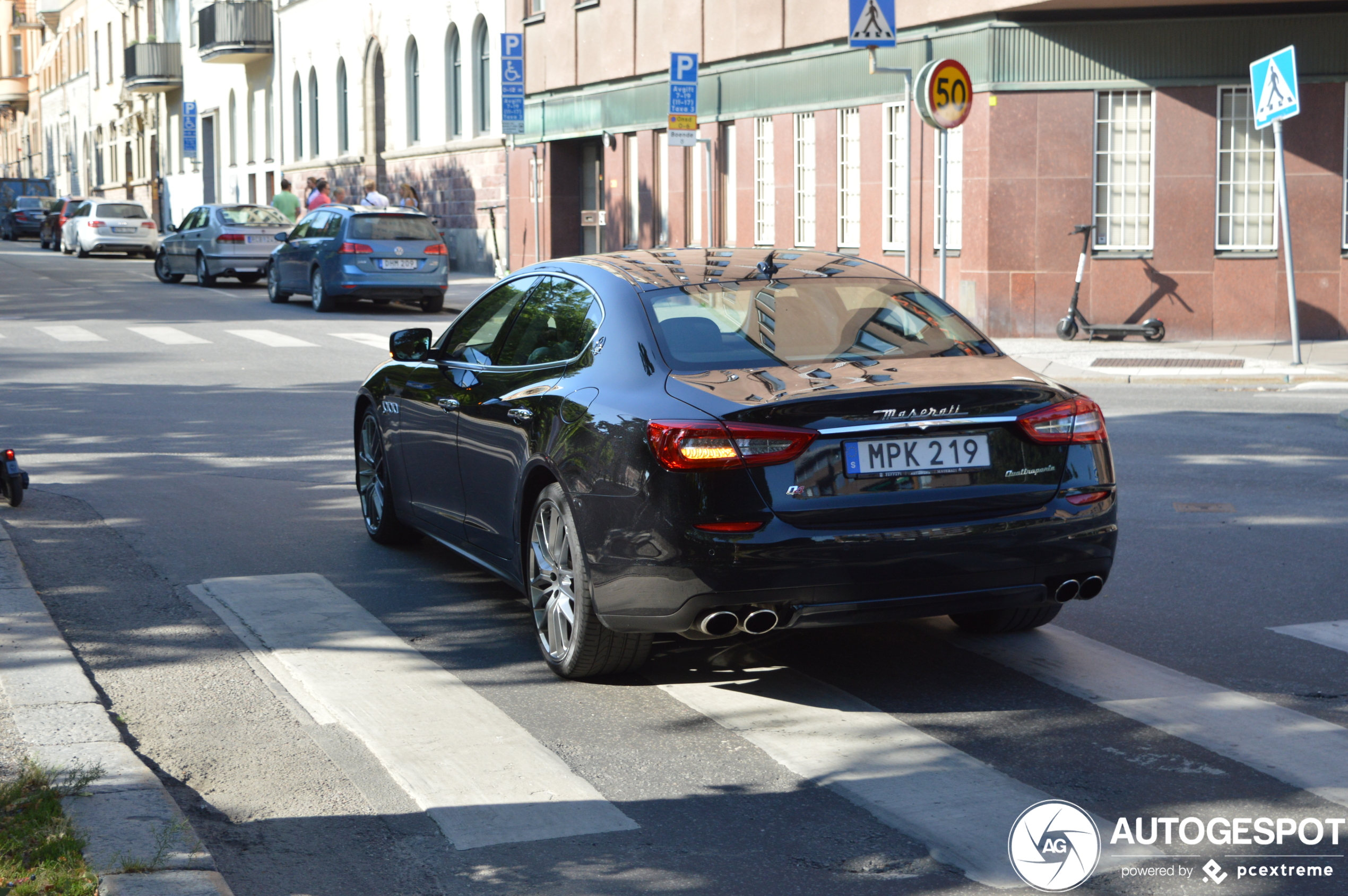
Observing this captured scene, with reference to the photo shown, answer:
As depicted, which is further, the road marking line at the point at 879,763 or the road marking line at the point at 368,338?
the road marking line at the point at 368,338

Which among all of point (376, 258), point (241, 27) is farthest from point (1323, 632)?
point (241, 27)

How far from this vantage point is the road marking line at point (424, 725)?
4.33 metres

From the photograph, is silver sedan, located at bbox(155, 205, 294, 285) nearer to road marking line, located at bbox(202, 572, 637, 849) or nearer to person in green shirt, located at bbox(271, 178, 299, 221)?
person in green shirt, located at bbox(271, 178, 299, 221)

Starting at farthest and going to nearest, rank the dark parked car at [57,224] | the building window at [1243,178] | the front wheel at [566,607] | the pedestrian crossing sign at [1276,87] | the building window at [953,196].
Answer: the dark parked car at [57,224] < the building window at [953,196] < the building window at [1243,178] < the pedestrian crossing sign at [1276,87] < the front wheel at [566,607]

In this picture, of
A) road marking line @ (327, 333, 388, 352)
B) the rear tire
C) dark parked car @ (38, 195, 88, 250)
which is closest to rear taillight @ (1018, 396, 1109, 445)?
the rear tire

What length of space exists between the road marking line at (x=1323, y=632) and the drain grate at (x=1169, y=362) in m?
10.6

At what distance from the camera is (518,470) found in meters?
5.95

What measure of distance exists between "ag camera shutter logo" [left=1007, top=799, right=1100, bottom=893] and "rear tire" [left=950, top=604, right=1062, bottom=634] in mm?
1863

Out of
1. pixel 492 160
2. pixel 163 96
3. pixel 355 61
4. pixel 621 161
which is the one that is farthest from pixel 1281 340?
pixel 163 96

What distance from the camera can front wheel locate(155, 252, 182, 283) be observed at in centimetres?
3241

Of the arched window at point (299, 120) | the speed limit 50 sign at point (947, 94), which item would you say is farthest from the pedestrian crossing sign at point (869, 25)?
the arched window at point (299, 120)

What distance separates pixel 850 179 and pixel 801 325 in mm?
17344

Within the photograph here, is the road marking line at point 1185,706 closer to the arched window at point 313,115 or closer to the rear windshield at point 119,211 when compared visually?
the rear windshield at point 119,211

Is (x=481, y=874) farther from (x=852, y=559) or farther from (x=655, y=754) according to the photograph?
(x=852, y=559)
